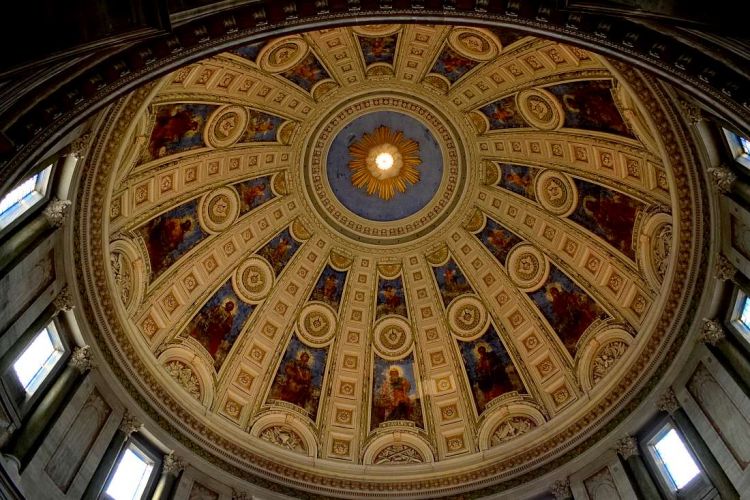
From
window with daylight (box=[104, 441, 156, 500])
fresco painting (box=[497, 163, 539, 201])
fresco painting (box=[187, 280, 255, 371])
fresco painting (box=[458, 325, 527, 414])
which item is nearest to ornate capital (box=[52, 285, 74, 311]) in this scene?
window with daylight (box=[104, 441, 156, 500])

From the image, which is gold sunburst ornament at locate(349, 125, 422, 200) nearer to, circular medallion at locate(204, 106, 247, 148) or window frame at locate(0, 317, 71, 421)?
circular medallion at locate(204, 106, 247, 148)

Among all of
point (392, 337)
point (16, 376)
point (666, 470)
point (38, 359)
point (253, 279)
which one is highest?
point (253, 279)

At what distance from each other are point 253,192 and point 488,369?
11.7 meters

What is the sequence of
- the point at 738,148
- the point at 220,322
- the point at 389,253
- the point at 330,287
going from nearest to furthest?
the point at 738,148 → the point at 220,322 → the point at 330,287 → the point at 389,253

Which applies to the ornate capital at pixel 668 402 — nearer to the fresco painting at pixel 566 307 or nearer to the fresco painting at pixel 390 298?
the fresco painting at pixel 566 307

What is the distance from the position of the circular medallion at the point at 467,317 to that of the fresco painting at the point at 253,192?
29.3 feet

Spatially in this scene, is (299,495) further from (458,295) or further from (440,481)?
(458,295)

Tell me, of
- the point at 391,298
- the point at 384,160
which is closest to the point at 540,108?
the point at 384,160

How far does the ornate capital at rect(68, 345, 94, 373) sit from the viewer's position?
17.1 metres

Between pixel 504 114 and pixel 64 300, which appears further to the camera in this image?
pixel 504 114

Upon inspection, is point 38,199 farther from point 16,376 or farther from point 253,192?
point 253,192

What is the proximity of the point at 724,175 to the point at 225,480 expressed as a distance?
51.9 ft

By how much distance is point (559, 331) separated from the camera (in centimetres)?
2484

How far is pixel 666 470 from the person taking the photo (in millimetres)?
17375
